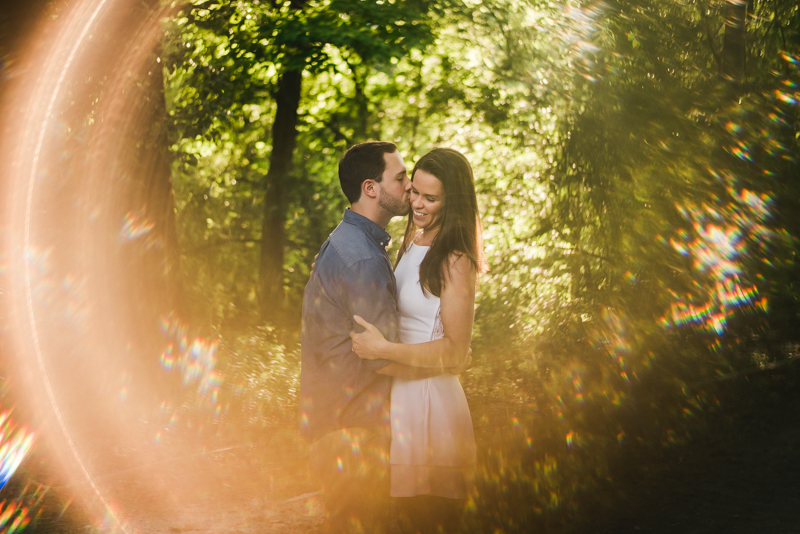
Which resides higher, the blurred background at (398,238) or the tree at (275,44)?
the tree at (275,44)

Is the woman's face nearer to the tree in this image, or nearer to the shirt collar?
the shirt collar

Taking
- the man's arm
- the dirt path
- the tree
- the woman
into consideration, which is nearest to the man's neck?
the woman

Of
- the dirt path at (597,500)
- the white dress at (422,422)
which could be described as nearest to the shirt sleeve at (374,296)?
the white dress at (422,422)

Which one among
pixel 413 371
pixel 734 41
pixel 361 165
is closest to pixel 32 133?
pixel 361 165

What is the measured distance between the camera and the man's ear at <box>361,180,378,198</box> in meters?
2.78

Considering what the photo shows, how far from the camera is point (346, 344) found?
273 cm

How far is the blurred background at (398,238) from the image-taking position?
4.17m

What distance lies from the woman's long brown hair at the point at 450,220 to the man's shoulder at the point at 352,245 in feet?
0.74

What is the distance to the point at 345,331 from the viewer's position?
8.96 ft

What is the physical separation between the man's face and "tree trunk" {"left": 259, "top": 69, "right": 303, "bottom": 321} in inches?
102

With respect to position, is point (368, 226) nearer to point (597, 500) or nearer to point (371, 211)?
point (371, 211)

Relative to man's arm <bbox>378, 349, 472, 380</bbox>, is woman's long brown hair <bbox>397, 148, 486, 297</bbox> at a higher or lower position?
higher

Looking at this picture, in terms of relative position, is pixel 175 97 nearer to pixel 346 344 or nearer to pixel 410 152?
pixel 410 152

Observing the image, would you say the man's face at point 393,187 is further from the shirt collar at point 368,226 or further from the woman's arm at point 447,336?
the woman's arm at point 447,336
